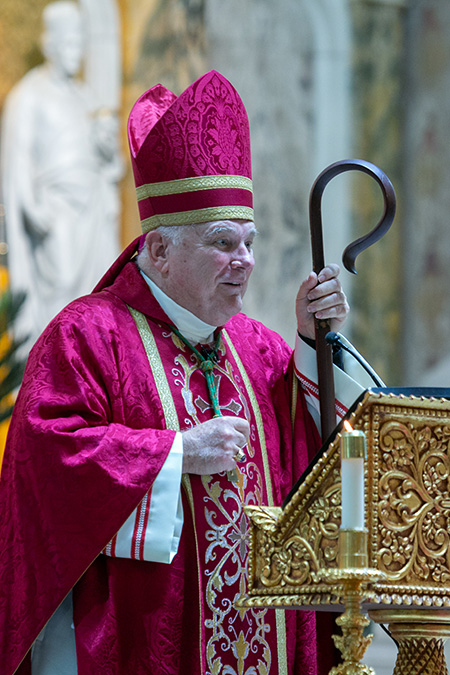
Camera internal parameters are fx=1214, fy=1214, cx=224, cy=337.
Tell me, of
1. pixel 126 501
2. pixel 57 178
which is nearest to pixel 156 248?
pixel 126 501

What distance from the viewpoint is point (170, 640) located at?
123 inches

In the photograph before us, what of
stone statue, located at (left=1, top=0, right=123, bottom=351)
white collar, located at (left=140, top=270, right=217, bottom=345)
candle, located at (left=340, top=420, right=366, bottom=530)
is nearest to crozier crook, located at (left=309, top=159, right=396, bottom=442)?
white collar, located at (left=140, top=270, right=217, bottom=345)

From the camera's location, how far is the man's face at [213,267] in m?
3.41

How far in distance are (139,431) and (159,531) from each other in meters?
0.27

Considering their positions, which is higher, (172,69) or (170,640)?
(172,69)

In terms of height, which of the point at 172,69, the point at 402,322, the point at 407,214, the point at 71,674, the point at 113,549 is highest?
the point at 172,69

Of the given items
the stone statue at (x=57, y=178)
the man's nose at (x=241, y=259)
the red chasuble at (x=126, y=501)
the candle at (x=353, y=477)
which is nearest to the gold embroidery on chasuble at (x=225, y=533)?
the red chasuble at (x=126, y=501)

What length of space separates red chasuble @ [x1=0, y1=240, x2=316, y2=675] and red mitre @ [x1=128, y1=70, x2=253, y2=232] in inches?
9.3

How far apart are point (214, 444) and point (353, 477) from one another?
113cm

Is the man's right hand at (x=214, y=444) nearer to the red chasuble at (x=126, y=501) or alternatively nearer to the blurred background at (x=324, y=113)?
the red chasuble at (x=126, y=501)

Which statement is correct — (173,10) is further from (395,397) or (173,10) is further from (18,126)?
(395,397)

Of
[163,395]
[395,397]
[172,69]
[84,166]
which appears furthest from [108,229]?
[395,397]

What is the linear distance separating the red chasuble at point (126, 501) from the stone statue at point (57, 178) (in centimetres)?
387

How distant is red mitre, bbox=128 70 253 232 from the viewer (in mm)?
3498
